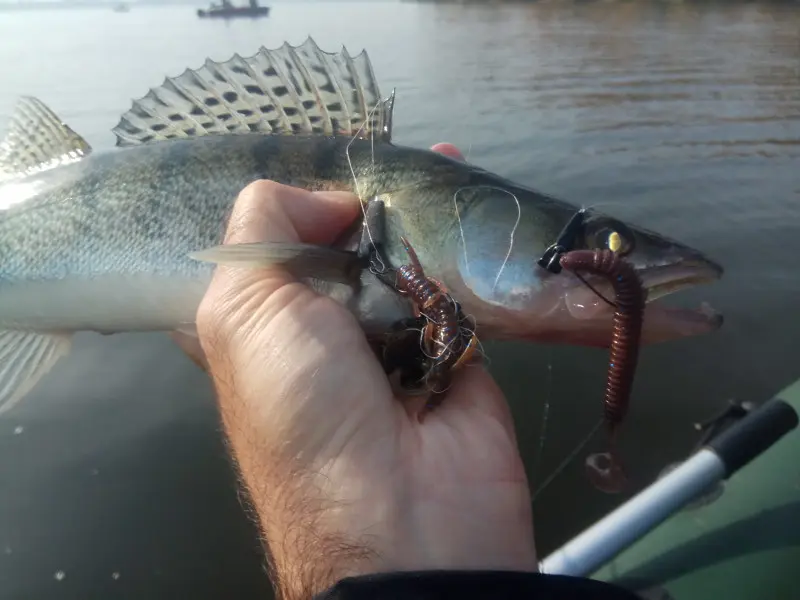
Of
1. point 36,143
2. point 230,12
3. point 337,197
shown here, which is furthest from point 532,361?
point 230,12

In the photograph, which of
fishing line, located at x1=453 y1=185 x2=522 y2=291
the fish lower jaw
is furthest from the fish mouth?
fishing line, located at x1=453 y1=185 x2=522 y2=291

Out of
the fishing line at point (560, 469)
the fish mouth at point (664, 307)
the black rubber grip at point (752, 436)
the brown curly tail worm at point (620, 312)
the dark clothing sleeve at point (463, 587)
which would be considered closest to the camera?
the dark clothing sleeve at point (463, 587)

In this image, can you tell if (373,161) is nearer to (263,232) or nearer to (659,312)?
(263,232)

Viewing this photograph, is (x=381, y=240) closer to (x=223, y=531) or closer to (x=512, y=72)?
(x=223, y=531)

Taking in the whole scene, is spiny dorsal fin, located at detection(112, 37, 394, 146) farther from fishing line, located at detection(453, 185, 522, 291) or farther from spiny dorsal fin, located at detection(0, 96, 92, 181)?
fishing line, located at detection(453, 185, 522, 291)

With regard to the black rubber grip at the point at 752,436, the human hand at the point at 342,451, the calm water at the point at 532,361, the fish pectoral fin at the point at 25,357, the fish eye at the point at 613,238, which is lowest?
the calm water at the point at 532,361

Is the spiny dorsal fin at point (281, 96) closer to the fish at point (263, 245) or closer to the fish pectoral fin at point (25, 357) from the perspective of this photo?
the fish at point (263, 245)

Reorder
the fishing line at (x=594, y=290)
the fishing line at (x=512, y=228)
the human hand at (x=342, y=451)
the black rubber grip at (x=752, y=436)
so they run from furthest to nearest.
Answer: the black rubber grip at (x=752, y=436) → the fishing line at (x=512, y=228) → the fishing line at (x=594, y=290) → the human hand at (x=342, y=451)

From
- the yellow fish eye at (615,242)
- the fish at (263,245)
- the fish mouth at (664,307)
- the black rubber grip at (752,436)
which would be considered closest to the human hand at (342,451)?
the fish at (263,245)
